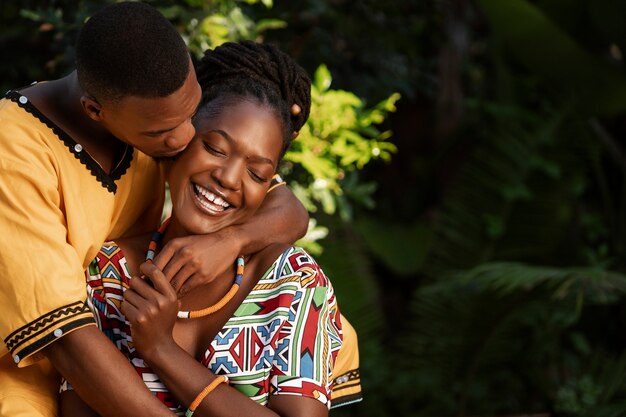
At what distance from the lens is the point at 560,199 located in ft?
20.8

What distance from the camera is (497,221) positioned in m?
6.28

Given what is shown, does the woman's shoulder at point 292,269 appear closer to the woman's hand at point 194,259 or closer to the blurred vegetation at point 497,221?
the woman's hand at point 194,259

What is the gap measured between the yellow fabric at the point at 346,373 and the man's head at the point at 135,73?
967 millimetres

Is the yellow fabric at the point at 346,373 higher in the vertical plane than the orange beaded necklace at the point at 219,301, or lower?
lower

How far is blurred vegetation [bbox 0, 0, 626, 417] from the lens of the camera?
17.7ft

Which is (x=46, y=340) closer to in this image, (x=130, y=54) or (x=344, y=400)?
(x=130, y=54)

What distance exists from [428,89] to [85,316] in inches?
163

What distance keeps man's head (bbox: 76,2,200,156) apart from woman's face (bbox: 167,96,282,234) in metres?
0.18

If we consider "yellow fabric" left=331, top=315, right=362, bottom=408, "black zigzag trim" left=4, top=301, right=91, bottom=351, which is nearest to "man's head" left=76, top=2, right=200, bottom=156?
"black zigzag trim" left=4, top=301, right=91, bottom=351

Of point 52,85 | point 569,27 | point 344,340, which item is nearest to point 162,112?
point 52,85

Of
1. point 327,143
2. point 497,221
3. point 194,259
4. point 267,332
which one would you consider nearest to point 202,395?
point 267,332

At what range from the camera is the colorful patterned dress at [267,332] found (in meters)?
2.65

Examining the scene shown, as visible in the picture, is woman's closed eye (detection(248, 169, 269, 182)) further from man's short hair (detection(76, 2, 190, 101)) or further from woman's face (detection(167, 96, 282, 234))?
man's short hair (detection(76, 2, 190, 101))

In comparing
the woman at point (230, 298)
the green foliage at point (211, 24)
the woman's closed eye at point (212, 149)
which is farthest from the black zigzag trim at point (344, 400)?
the green foliage at point (211, 24)
